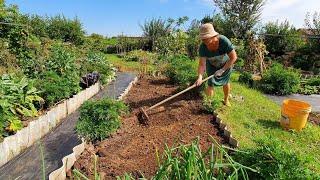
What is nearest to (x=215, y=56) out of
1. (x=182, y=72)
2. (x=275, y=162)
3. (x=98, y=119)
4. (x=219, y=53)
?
(x=219, y=53)

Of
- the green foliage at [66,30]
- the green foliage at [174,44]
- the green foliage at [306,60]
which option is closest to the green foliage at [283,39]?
the green foliage at [306,60]

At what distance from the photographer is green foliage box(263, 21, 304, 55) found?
62.5 feet

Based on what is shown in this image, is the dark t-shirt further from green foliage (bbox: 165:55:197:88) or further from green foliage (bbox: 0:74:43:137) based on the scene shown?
green foliage (bbox: 0:74:43:137)

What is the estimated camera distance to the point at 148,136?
518cm

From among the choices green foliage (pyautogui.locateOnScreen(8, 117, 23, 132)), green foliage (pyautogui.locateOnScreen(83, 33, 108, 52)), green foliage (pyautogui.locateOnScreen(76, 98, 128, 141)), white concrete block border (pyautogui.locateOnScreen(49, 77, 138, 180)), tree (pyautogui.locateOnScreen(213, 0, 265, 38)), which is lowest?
white concrete block border (pyautogui.locateOnScreen(49, 77, 138, 180))

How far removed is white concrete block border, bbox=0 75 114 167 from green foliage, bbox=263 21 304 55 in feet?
45.7

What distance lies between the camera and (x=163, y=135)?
17.1 feet

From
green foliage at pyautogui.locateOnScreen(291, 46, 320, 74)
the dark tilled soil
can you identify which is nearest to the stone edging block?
the dark tilled soil

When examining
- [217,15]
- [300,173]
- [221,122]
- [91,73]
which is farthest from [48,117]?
[217,15]

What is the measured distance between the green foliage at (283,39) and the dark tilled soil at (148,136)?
1338 cm

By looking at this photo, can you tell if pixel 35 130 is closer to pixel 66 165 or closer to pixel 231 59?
pixel 66 165

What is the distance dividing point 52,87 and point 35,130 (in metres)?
1.40

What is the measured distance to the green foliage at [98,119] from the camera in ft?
16.2

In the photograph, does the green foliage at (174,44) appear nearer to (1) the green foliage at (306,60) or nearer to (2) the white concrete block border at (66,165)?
(1) the green foliage at (306,60)
